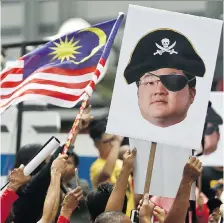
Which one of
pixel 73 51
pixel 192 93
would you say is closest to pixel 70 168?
pixel 73 51

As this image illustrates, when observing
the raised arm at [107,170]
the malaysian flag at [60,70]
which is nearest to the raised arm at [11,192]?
the malaysian flag at [60,70]

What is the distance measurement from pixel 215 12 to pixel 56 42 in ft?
22.7

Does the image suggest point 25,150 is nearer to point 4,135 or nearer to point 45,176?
point 45,176

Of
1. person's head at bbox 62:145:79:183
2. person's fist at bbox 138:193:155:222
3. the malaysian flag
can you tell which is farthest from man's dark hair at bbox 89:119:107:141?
person's fist at bbox 138:193:155:222

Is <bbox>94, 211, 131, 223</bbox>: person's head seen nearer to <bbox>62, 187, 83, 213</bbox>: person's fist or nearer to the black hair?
the black hair

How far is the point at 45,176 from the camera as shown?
6637 millimetres

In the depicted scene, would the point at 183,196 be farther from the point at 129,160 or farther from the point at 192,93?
the point at 192,93

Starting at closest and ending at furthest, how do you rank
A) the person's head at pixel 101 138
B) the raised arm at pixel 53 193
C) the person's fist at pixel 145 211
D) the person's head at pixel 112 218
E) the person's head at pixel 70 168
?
the person's head at pixel 112 218 → the person's fist at pixel 145 211 → the raised arm at pixel 53 193 → the person's head at pixel 70 168 → the person's head at pixel 101 138

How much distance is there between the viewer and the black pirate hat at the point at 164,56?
6.21m

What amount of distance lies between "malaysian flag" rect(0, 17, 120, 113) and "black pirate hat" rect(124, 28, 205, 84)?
72cm

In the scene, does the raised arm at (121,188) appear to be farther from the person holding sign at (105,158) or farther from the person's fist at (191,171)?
the person holding sign at (105,158)

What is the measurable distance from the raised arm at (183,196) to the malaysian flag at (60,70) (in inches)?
51.6

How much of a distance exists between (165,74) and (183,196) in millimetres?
866

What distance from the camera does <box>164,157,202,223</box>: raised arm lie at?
19.3 feet
